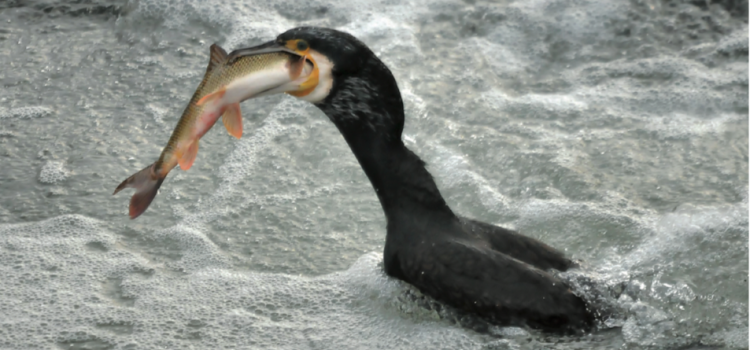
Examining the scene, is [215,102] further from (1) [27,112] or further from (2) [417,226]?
(1) [27,112]

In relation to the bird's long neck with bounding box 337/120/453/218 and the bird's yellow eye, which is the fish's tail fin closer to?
the bird's yellow eye

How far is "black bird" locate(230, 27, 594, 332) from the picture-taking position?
7.36 ft

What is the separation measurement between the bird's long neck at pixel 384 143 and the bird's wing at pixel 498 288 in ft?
0.52

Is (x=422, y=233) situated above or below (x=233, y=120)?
below

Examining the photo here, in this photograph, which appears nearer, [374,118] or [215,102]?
[215,102]

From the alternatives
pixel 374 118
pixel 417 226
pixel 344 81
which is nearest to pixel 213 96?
pixel 344 81

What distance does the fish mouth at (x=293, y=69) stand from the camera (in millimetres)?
2100

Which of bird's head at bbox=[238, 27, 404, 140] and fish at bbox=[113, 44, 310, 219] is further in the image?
bird's head at bbox=[238, 27, 404, 140]

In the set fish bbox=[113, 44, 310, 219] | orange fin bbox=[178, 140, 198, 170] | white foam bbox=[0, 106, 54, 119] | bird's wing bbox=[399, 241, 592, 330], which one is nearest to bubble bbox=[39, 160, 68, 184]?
white foam bbox=[0, 106, 54, 119]

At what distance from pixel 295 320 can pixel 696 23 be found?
3.01m

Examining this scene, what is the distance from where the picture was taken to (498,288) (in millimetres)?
2357

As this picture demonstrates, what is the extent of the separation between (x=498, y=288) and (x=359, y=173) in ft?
4.15

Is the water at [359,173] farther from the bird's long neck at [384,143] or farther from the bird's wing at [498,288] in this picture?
the bird's long neck at [384,143]

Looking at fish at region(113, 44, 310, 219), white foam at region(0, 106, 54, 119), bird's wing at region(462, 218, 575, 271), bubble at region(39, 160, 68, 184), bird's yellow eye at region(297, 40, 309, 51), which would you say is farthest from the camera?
white foam at region(0, 106, 54, 119)
